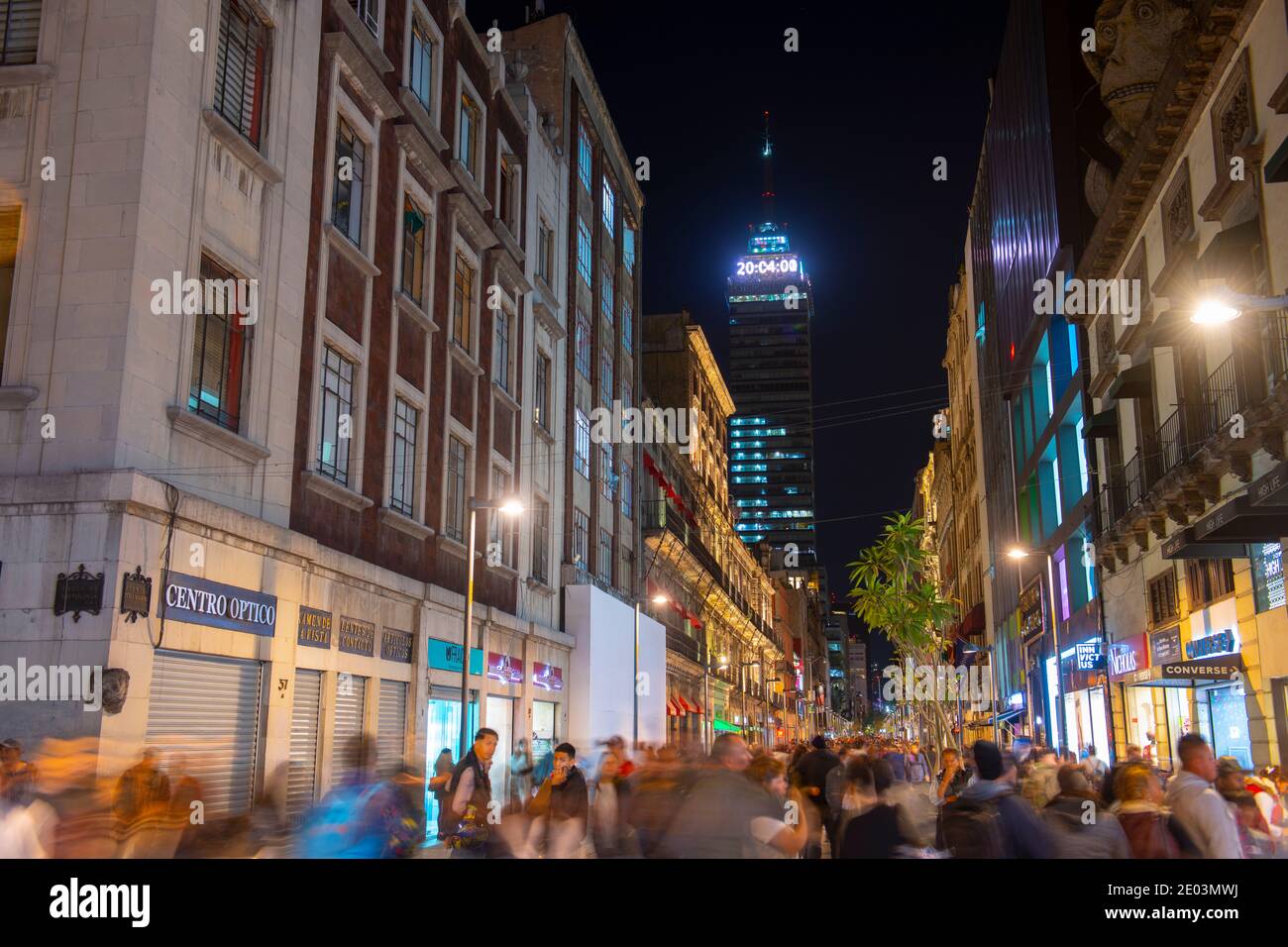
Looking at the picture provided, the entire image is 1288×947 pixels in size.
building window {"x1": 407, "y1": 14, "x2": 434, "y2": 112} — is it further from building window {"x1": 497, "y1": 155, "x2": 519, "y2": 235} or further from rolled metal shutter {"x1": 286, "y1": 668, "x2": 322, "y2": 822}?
rolled metal shutter {"x1": 286, "y1": 668, "x2": 322, "y2": 822}

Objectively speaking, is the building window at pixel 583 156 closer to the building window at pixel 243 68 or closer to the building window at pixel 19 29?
the building window at pixel 243 68

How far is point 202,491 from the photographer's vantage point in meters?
15.8

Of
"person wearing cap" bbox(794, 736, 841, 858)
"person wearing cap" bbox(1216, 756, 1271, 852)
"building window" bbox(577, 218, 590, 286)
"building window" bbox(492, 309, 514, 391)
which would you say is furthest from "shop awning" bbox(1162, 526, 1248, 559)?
"building window" bbox(577, 218, 590, 286)

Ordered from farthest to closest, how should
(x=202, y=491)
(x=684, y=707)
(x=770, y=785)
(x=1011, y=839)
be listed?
1. (x=684, y=707)
2. (x=202, y=491)
3. (x=770, y=785)
4. (x=1011, y=839)

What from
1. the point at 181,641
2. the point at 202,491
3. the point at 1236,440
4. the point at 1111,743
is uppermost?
the point at 1236,440

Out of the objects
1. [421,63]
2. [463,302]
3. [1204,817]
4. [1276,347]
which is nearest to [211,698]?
[1204,817]

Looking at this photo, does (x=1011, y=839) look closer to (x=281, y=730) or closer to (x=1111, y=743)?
(x=281, y=730)

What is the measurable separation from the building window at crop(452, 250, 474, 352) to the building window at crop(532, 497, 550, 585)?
721cm

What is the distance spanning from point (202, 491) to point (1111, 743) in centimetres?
2478

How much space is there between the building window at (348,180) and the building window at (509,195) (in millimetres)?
10449

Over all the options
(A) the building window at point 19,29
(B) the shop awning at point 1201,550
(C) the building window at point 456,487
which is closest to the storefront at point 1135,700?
(B) the shop awning at point 1201,550

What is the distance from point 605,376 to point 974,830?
39.1 m

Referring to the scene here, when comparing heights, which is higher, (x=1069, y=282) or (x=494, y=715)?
(x=1069, y=282)
